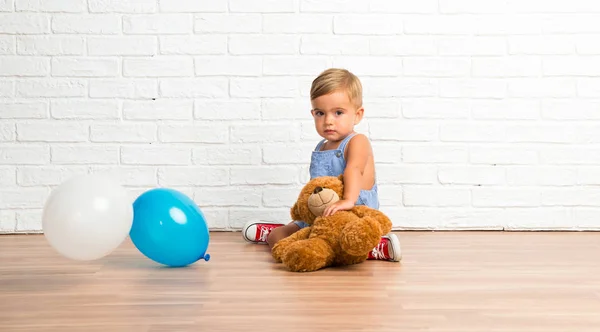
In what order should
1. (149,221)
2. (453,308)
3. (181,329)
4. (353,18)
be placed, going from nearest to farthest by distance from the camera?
(181,329)
(453,308)
(149,221)
(353,18)

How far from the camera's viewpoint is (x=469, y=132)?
122 inches

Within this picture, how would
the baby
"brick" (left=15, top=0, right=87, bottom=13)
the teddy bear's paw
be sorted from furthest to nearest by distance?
"brick" (left=15, top=0, right=87, bottom=13) < the baby < the teddy bear's paw

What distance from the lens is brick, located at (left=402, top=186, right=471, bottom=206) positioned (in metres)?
3.12

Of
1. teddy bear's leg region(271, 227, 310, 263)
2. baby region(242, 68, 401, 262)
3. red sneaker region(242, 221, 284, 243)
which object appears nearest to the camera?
teddy bear's leg region(271, 227, 310, 263)

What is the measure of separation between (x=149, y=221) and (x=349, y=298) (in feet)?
2.44

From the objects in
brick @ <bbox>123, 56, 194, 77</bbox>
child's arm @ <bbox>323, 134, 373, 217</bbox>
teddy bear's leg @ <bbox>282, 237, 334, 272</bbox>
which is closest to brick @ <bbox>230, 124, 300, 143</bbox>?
brick @ <bbox>123, 56, 194, 77</bbox>

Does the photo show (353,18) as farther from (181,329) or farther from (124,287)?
(181,329)

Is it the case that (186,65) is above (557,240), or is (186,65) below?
above

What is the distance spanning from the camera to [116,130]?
3090 millimetres

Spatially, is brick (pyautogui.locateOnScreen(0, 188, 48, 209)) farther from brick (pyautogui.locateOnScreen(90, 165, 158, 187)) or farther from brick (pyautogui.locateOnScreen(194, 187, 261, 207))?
brick (pyautogui.locateOnScreen(194, 187, 261, 207))

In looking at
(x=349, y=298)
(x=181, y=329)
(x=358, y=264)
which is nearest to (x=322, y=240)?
(x=358, y=264)

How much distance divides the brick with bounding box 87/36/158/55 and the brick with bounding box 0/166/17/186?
62 centimetres

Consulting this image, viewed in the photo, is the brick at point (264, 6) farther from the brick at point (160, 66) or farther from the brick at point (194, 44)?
the brick at point (160, 66)

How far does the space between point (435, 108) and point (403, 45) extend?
31cm
